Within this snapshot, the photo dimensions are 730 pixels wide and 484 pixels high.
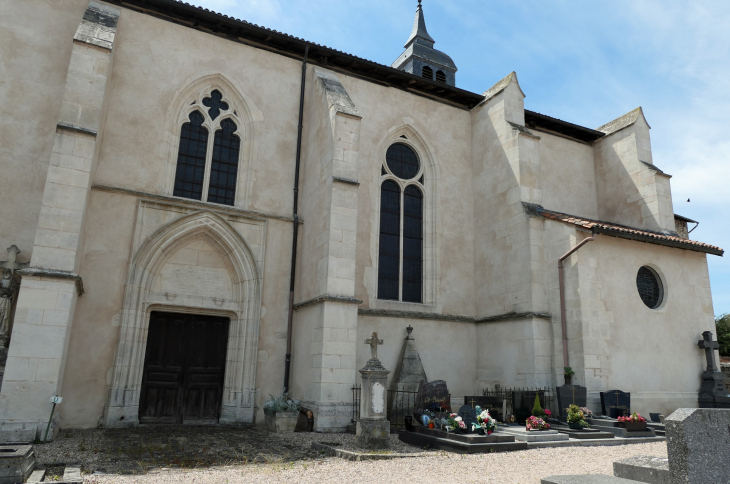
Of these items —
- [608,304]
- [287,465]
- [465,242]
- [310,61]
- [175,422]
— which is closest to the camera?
[287,465]

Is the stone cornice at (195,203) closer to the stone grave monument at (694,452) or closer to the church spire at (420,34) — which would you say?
the stone grave monument at (694,452)

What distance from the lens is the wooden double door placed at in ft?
34.7

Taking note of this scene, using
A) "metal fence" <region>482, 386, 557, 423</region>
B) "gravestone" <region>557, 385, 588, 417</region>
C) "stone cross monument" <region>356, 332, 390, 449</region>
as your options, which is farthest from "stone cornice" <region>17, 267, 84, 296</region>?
"gravestone" <region>557, 385, 588, 417</region>

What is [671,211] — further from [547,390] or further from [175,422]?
[175,422]

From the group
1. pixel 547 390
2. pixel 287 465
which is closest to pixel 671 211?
pixel 547 390

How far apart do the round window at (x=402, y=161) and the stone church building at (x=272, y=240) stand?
0.21ft

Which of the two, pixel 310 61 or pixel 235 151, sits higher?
pixel 310 61

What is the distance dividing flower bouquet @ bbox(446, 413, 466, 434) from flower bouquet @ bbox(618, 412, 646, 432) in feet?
12.1

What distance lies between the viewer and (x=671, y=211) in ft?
50.2

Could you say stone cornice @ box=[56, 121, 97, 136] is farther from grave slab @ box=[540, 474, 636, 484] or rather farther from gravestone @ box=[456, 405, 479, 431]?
grave slab @ box=[540, 474, 636, 484]

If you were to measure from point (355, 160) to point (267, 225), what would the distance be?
102 inches

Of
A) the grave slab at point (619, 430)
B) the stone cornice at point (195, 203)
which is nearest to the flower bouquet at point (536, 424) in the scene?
the grave slab at point (619, 430)

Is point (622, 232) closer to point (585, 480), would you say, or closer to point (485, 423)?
point (485, 423)

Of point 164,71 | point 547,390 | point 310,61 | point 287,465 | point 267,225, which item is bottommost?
point 287,465
